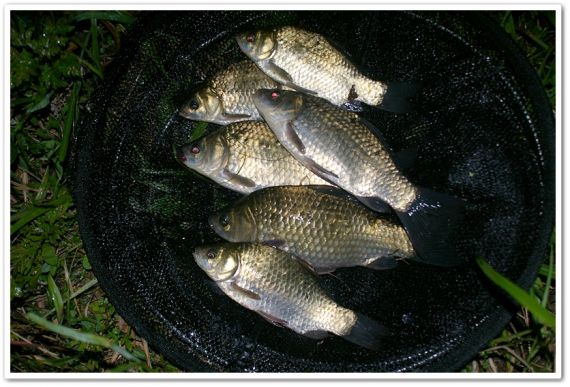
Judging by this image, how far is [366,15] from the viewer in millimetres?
2182

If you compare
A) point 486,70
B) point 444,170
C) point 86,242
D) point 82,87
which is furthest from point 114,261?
point 486,70

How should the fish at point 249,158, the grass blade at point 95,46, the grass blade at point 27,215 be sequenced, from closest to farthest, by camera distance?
the fish at point 249,158, the grass blade at point 27,215, the grass blade at point 95,46

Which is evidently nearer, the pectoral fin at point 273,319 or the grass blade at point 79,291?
the pectoral fin at point 273,319

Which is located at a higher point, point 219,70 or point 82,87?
point 219,70

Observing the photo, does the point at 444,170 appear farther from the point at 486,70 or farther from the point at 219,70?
the point at 219,70

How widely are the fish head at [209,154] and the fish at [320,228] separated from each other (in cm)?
17

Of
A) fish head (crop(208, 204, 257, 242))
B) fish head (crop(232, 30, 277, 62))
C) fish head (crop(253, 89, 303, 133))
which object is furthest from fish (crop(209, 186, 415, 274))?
fish head (crop(232, 30, 277, 62))

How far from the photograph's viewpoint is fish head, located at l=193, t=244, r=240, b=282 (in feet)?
6.40

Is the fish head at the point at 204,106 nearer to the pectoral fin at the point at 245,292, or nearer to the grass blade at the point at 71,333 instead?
the pectoral fin at the point at 245,292

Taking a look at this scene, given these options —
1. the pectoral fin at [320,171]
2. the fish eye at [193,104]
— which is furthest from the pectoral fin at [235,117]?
the pectoral fin at [320,171]

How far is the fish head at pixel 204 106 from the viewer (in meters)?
2.14

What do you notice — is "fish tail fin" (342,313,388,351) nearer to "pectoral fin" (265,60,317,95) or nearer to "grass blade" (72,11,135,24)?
"pectoral fin" (265,60,317,95)

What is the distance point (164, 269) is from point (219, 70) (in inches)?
30.5
